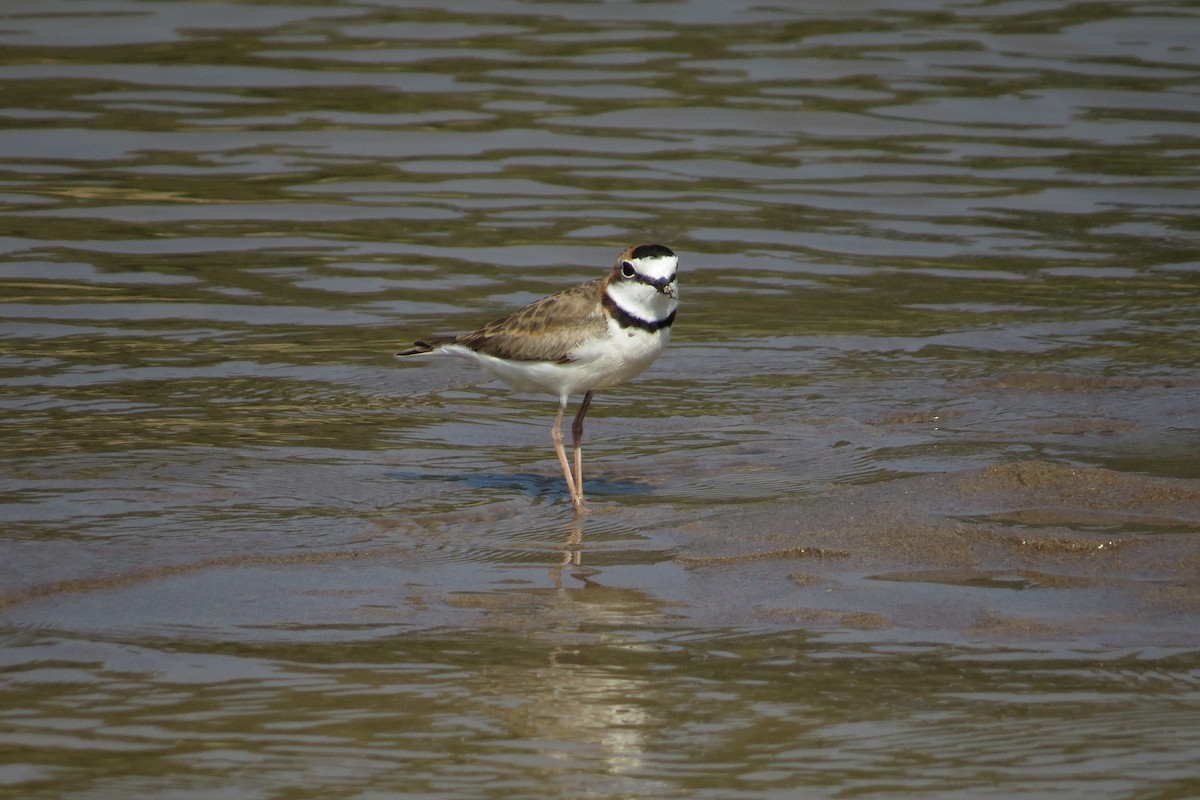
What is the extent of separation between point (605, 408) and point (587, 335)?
2.09 m

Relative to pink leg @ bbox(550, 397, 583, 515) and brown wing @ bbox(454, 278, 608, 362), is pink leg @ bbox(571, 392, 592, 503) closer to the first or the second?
pink leg @ bbox(550, 397, 583, 515)

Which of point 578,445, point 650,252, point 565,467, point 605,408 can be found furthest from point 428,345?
point 605,408

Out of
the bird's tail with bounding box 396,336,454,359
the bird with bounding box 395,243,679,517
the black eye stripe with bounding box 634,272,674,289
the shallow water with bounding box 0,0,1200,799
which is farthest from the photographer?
the bird's tail with bounding box 396,336,454,359

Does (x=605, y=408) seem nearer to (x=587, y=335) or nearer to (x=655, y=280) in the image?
(x=587, y=335)

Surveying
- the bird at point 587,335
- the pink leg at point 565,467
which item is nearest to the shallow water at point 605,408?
the pink leg at point 565,467

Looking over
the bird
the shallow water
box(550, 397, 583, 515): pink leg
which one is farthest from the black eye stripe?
the shallow water

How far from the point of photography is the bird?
7.81 meters

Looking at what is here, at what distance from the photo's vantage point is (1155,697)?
529cm

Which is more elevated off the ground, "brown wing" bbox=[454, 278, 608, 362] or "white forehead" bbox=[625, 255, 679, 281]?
"white forehead" bbox=[625, 255, 679, 281]

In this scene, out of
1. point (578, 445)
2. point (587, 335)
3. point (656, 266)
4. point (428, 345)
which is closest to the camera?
point (656, 266)

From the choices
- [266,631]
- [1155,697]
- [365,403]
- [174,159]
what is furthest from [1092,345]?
[174,159]

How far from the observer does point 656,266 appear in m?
7.68

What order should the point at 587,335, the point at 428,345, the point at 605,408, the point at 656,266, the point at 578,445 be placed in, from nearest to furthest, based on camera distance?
the point at 656,266
the point at 587,335
the point at 578,445
the point at 428,345
the point at 605,408

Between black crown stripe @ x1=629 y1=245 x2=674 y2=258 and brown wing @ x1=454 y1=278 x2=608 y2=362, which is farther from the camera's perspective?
brown wing @ x1=454 y1=278 x2=608 y2=362
